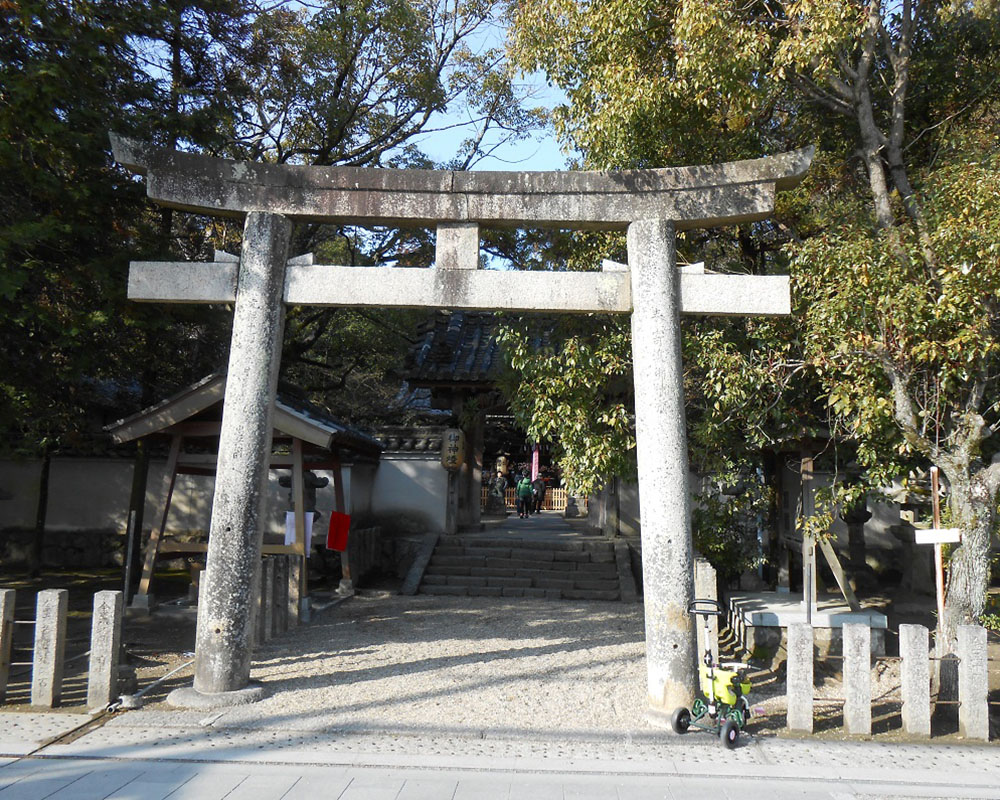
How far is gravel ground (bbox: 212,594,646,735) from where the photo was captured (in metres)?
6.33

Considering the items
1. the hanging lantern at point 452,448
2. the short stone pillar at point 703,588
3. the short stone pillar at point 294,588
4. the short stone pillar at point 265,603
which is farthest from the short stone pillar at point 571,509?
the short stone pillar at point 703,588

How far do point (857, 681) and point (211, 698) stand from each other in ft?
17.3

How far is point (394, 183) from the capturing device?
717 centimetres

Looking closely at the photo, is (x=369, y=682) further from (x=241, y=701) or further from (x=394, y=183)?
(x=394, y=183)

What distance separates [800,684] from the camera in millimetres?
6062

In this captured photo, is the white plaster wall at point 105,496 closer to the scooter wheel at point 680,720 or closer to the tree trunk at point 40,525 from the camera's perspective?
the tree trunk at point 40,525

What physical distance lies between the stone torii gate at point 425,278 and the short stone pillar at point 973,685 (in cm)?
227

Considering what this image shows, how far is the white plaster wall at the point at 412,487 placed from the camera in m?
16.2

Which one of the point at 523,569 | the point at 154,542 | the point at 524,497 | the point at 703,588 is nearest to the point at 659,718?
the point at 703,588

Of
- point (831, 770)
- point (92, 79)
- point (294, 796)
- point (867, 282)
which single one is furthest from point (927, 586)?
point (92, 79)

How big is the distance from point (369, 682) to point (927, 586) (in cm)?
1066

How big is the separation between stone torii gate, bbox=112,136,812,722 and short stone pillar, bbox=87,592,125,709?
63 cm

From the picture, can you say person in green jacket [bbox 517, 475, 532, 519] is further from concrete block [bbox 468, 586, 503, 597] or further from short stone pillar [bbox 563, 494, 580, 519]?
concrete block [bbox 468, 586, 503, 597]

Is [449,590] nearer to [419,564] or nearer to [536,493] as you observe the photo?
[419,564]
